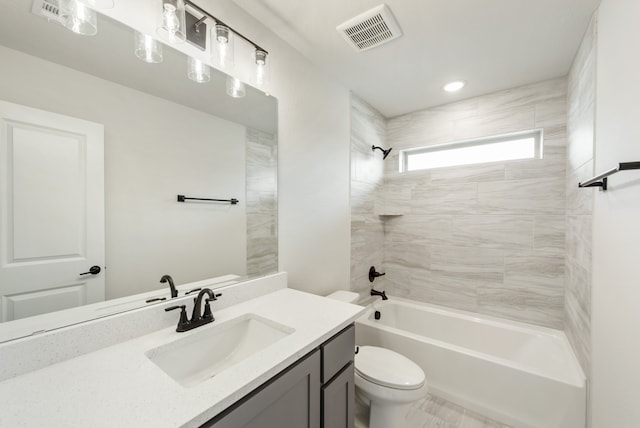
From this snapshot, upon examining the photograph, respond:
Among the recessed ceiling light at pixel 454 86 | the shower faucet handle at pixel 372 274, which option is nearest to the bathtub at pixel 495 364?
the shower faucet handle at pixel 372 274

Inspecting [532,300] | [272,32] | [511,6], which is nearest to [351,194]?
[272,32]

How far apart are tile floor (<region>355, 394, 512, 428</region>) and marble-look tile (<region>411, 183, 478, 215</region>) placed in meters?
1.62

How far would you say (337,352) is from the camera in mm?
1084

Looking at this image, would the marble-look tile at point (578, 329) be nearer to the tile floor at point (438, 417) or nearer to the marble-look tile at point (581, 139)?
the tile floor at point (438, 417)

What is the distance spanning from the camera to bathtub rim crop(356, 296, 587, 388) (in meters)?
1.53

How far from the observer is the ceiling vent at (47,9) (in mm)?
Answer: 796

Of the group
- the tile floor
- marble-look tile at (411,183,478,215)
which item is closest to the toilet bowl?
the tile floor

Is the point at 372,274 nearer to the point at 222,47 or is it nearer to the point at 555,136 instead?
the point at 555,136

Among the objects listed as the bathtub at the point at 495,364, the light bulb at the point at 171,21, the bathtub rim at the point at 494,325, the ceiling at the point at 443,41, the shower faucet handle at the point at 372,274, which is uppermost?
the ceiling at the point at 443,41

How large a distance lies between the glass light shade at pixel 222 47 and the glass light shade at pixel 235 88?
60 mm

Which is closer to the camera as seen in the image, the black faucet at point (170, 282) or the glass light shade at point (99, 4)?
the glass light shade at point (99, 4)

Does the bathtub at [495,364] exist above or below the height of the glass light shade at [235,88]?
below

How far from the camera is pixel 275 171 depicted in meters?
1.57

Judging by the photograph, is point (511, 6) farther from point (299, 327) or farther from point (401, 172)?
point (299, 327)
